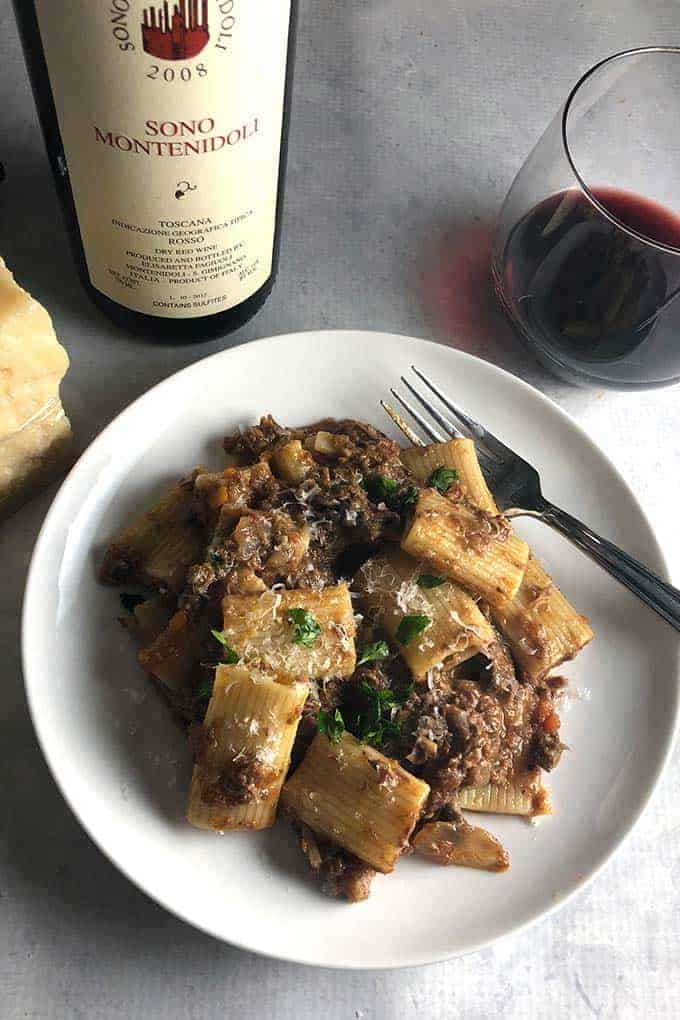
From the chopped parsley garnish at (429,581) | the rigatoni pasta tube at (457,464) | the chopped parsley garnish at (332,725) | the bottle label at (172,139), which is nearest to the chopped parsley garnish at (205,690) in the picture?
the chopped parsley garnish at (332,725)

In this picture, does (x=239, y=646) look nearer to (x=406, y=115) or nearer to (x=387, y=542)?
(x=387, y=542)

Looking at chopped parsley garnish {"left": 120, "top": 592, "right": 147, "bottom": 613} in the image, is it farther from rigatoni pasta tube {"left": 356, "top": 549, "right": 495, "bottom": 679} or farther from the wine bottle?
the wine bottle

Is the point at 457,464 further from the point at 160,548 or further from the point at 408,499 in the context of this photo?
the point at 160,548

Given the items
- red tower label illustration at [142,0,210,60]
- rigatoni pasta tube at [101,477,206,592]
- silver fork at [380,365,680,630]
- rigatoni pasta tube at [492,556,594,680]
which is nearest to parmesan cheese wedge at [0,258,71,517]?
rigatoni pasta tube at [101,477,206,592]

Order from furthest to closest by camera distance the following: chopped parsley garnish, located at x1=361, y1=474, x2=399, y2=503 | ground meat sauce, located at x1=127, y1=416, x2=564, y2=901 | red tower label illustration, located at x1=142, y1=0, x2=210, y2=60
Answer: chopped parsley garnish, located at x1=361, y1=474, x2=399, y2=503 < ground meat sauce, located at x1=127, y1=416, x2=564, y2=901 < red tower label illustration, located at x1=142, y1=0, x2=210, y2=60

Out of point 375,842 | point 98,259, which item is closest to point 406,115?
point 98,259

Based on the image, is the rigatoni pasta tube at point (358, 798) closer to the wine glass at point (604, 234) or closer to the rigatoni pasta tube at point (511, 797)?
the rigatoni pasta tube at point (511, 797)
